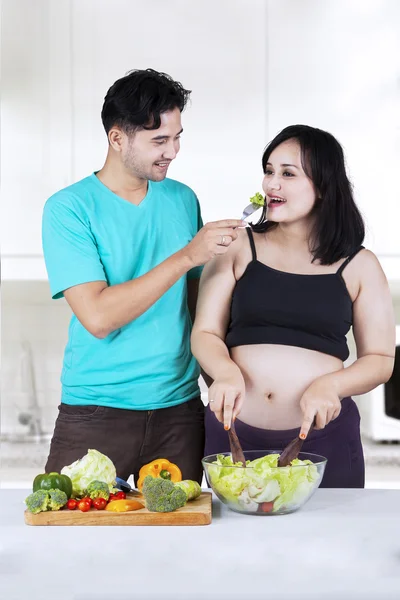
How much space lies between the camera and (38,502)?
54.6 inches

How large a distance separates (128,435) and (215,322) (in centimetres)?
33

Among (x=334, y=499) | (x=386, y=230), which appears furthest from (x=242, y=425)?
(x=386, y=230)

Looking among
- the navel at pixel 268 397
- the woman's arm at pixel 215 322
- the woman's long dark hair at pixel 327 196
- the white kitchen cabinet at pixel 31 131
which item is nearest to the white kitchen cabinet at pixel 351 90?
the white kitchen cabinet at pixel 31 131

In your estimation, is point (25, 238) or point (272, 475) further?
point (25, 238)

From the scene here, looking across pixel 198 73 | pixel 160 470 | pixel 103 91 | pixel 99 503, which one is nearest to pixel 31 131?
pixel 103 91

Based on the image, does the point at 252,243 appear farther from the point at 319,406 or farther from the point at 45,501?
the point at 45,501

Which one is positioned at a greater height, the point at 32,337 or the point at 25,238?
the point at 25,238

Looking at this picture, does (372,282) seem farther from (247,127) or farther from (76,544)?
(247,127)

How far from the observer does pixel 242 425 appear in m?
1.82

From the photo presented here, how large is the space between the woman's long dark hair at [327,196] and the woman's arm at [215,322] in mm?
179

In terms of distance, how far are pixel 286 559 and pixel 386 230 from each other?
2288mm
